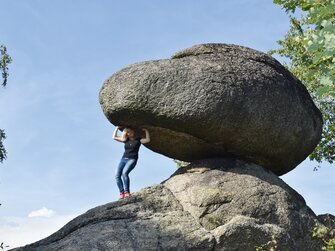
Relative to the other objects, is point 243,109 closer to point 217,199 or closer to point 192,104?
point 192,104

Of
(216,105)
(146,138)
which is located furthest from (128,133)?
(216,105)

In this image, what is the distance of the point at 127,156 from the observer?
13.0 m

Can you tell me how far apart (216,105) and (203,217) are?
2.51 metres

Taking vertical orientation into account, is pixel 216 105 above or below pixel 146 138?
above

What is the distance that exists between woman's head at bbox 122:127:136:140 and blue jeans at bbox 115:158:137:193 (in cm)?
52

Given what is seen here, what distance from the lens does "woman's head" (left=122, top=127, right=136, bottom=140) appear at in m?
13.0

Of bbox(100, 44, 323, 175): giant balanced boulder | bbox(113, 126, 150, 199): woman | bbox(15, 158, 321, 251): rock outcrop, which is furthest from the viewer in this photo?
bbox(113, 126, 150, 199): woman

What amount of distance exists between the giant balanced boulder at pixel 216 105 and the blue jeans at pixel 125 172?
2.65ft

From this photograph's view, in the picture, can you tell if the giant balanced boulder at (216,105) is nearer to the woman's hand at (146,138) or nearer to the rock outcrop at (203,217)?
the woman's hand at (146,138)

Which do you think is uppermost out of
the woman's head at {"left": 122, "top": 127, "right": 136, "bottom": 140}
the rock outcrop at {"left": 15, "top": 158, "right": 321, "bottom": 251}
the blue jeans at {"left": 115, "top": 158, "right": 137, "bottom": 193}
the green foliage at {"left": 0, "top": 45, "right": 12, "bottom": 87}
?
the green foliage at {"left": 0, "top": 45, "right": 12, "bottom": 87}

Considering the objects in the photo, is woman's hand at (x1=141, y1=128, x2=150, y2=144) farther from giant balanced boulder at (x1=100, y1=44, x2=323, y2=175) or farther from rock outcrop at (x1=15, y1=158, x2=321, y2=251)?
rock outcrop at (x1=15, y1=158, x2=321, y2=251)

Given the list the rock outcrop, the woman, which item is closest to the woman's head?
the woman

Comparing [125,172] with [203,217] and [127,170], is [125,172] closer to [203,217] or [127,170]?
[127,170]

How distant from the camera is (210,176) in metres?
12.6
